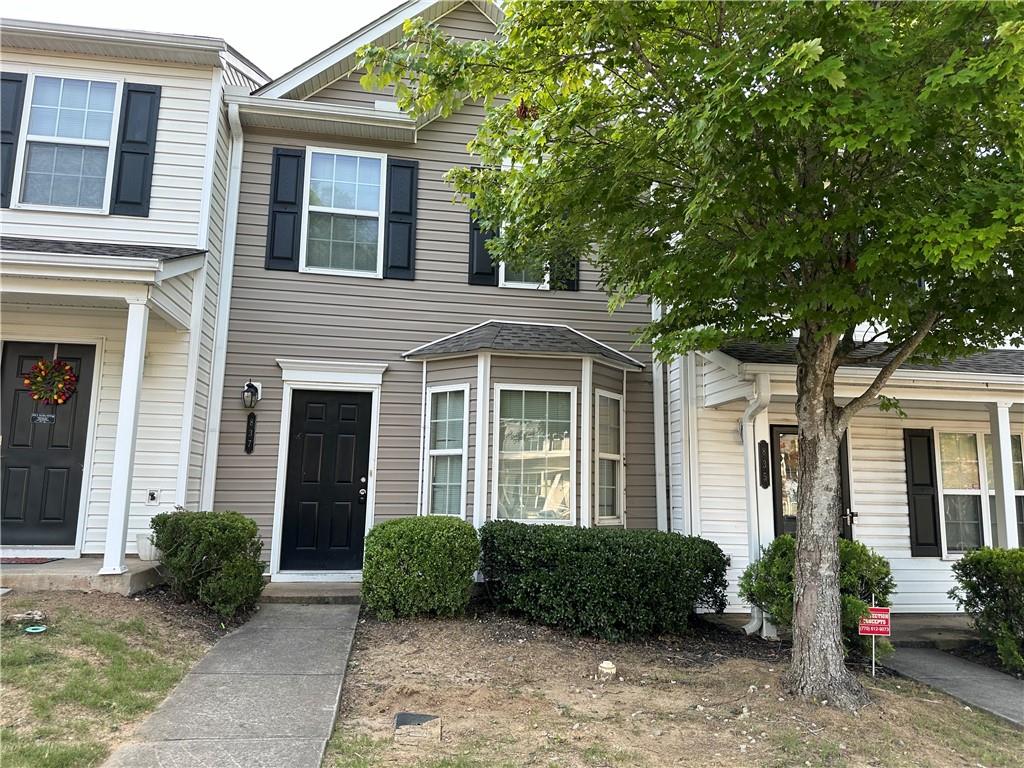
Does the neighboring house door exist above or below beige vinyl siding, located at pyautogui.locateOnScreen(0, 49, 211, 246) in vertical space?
below

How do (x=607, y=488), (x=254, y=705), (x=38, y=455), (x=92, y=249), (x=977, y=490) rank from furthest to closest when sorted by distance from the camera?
(x=977, y=490)
(x=607, y=488)
(x=38, y=455)
(x=92, y=249)
(x=254, y=705)

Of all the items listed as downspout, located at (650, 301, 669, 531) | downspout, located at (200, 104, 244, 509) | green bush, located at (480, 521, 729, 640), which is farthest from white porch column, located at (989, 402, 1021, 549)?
downspout, located at (200, 104, 244, 509)

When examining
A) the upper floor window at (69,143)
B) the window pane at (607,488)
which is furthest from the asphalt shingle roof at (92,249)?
the window pane at (607,488)

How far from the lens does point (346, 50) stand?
24.7ft

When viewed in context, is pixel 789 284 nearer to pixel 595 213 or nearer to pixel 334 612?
pixel 595 213

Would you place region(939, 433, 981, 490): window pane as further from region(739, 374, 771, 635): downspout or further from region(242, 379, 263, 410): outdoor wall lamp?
region(242, 379, 263, 410): outdoor wall lamp

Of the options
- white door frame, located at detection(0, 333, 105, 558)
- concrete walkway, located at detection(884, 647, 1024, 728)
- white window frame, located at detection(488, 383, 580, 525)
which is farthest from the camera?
white window frame, located at detection(488, 383, 580, 525)

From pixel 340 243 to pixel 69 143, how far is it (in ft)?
9.22

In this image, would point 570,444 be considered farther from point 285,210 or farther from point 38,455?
point 38,455

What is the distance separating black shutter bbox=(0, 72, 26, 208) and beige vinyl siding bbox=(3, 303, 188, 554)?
126cm

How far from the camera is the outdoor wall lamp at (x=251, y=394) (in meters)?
6.92

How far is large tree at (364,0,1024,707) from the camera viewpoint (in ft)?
11.4

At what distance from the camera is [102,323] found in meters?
6.38

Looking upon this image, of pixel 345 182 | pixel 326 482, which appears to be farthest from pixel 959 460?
pixel 345 182
